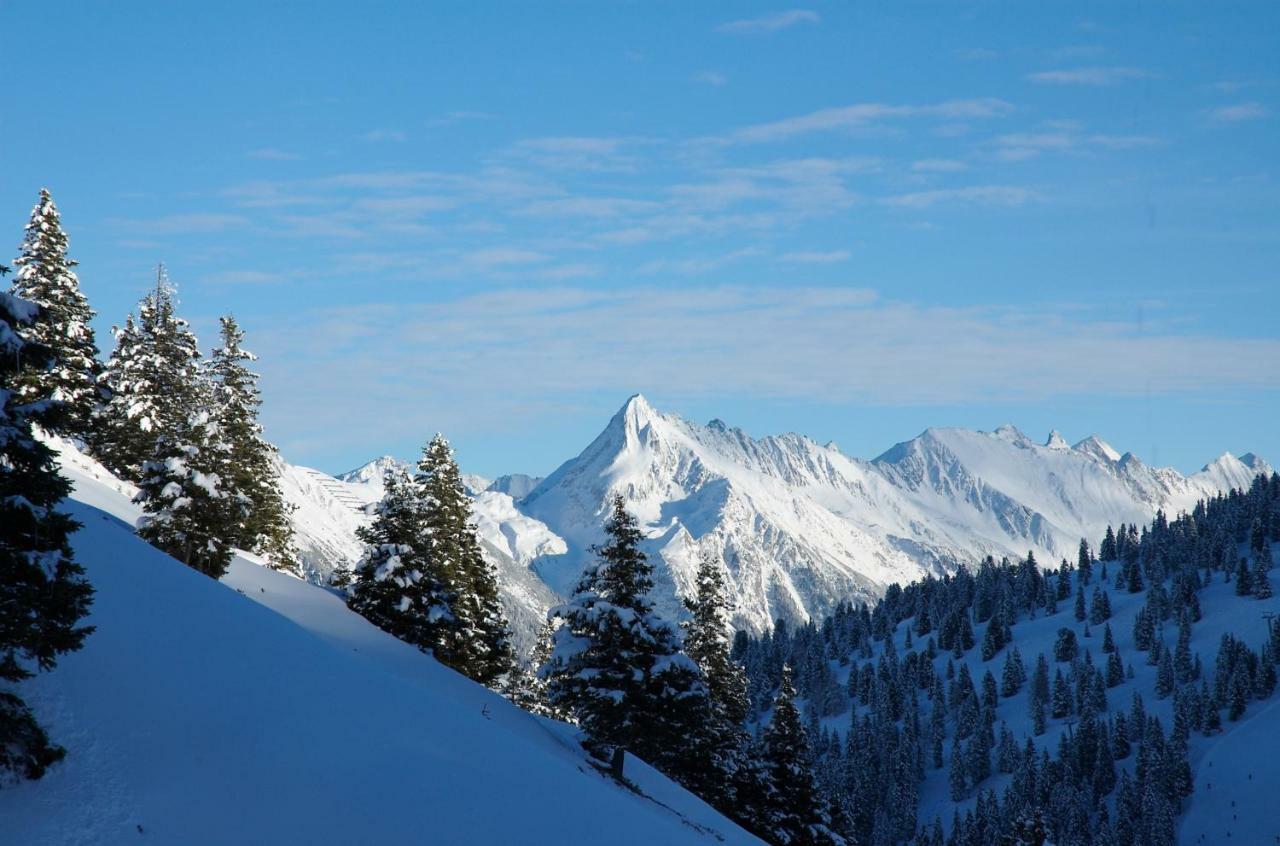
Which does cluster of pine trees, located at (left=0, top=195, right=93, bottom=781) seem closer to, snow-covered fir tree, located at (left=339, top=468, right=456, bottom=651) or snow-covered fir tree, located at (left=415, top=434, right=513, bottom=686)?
snow-covered fir tree, located at (left=339, top=468, right=456, bottom=651)

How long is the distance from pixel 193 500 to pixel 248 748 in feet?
71.6

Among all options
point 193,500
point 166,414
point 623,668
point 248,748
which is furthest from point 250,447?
point 248,748

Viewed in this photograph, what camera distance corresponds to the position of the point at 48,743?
18.2 metres

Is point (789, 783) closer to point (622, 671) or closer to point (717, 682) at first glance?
point (717, 682)

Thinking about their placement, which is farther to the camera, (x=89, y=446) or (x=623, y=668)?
(x=89, y=446)

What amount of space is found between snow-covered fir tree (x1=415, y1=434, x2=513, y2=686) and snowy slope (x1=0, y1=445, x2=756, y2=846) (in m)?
18.6

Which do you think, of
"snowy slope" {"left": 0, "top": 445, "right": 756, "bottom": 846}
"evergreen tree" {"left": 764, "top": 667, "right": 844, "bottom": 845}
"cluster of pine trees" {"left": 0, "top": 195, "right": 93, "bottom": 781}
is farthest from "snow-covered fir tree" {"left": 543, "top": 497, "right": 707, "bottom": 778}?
"cluster of pine trees" {"left": 0, "top": 195, "right": 93, "bottom": 781}

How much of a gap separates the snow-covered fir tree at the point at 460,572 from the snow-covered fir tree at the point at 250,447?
8.17m

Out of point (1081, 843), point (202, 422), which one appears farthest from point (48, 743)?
point (1081, 843)

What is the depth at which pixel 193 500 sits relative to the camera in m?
40.9

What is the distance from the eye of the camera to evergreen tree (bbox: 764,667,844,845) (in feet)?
170

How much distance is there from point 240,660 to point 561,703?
1677 cm

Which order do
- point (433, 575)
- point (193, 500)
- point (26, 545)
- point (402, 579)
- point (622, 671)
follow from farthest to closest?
1. point (433, 575)
2. point (402, 579)
3. point (193, 500)
4. point (622, 671)
5. point (26, 545)

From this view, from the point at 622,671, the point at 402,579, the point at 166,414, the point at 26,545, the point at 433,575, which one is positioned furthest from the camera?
the point at 166,414
